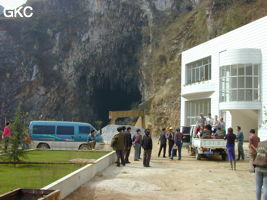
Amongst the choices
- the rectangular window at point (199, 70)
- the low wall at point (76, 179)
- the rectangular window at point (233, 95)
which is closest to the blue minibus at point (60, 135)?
the low wall at point (76, 179)

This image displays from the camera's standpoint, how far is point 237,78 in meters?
27.9

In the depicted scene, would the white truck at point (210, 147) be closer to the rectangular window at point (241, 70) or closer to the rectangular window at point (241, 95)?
the rectangular window at point (241, 95)

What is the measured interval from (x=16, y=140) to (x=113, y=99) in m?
55.4

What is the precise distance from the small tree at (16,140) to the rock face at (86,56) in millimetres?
43249

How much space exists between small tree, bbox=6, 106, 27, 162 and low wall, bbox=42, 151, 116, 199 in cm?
269

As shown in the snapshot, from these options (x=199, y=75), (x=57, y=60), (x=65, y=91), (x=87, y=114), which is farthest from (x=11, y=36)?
(x=199, y=75)

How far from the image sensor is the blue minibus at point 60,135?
2275 cm

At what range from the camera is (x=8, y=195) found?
5.69 meters

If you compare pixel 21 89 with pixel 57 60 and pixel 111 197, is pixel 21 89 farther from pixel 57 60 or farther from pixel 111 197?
pixel 111 197

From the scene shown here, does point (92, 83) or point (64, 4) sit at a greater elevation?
point (64, 4)

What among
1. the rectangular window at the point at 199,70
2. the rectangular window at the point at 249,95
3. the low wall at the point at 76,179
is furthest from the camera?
the rectangular window at the point at 199,70

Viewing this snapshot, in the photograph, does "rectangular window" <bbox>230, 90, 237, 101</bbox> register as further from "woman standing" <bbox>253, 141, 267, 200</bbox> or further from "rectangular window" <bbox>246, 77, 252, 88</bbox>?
"woman standing" <bbox>253, 141, 267, 200</bbox>

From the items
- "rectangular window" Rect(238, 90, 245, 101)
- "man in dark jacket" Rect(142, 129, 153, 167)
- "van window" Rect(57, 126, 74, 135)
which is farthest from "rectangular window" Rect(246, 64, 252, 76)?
"man in dark jacket" Rect(142, 129, 153, 167)

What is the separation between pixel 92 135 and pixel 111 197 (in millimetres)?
13256
